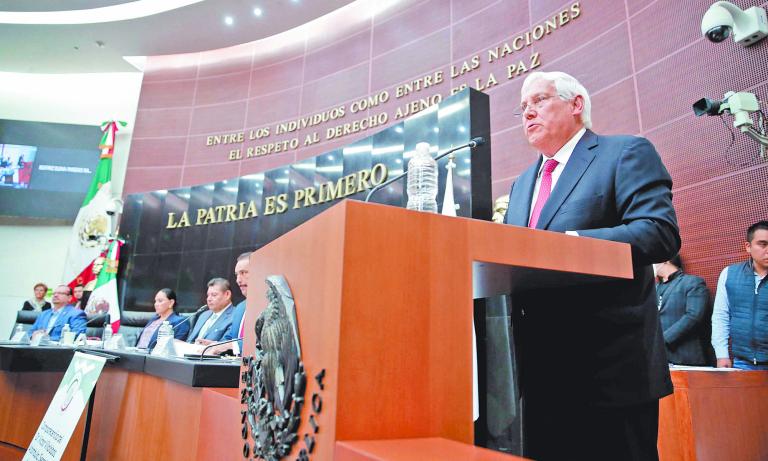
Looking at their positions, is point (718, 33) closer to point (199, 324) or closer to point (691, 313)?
point (691, 313)

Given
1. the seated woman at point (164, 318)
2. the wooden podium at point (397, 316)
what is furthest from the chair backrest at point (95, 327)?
the wooden podium at point (397, 316)

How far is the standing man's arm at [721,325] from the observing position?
2.98 meters

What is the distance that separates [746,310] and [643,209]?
8.30ft

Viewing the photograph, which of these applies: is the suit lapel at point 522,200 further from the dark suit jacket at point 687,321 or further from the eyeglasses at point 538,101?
the dark suit jacket at point 687,321

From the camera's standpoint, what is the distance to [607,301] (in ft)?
3.17

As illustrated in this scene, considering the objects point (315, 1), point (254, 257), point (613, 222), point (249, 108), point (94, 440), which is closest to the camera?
point (613, 222)

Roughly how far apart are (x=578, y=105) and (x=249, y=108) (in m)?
7.38

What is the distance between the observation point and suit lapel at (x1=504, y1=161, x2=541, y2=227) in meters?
1.23

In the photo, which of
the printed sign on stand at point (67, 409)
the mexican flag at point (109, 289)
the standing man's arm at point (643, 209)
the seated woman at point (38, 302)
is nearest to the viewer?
the standing man's arm at point (643, 209)

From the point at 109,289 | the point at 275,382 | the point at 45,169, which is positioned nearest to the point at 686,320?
the point at 275,382

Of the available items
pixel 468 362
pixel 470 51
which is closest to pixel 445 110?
pixel 470 51

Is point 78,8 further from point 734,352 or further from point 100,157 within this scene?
point 734,352

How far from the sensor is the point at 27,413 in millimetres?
2797

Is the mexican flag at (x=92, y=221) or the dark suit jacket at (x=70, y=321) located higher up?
the mexican flag at (x=92, y=221)
